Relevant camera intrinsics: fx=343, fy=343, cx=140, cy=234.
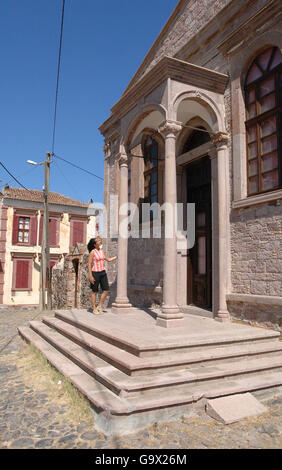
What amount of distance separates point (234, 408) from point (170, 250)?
3.05 m

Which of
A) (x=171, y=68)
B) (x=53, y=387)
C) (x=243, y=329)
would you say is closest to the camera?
(x=53, y=387)

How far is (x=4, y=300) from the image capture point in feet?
78.4

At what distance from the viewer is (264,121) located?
21.7 feet

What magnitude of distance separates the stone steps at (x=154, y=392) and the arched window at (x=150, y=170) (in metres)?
6.20

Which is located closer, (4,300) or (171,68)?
(171,68)

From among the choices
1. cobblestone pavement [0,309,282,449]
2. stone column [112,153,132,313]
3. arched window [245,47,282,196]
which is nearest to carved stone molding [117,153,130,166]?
stone column [112,153,132,313]

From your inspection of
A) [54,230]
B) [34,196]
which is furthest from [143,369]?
[34,196]

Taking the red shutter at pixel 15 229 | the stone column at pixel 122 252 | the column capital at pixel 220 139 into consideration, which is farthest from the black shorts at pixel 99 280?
the red shutter at pixel 15 229

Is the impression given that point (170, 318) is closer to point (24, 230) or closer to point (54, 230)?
point (24, 230)

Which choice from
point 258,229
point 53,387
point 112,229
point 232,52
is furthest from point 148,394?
point 112,229

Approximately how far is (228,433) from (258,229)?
388cm

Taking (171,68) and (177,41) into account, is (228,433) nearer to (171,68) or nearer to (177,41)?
(171,68)

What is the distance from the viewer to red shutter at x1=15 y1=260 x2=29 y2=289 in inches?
963

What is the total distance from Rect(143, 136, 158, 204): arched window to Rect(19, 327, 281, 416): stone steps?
620 cm
